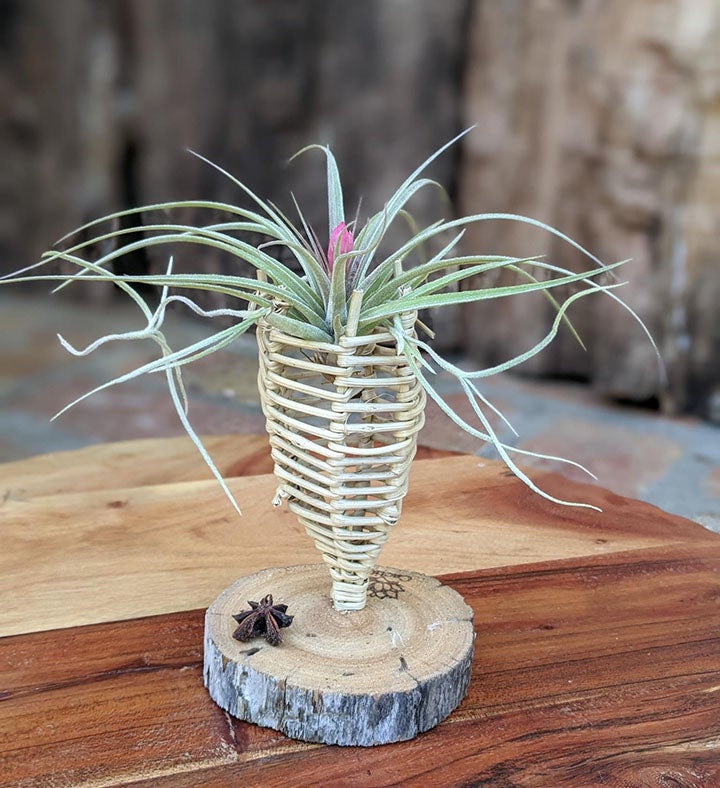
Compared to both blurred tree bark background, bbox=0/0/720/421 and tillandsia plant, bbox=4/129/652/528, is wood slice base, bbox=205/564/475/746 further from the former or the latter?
blurred tree bark background, bbox=0/0/720/421

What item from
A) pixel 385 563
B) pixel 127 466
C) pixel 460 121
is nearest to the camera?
pixel 385 563

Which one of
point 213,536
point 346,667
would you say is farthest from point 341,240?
point 213,536

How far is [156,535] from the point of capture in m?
1.02

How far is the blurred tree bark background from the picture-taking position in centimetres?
156

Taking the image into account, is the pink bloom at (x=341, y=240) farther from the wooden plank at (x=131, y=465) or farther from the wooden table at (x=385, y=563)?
the wooden plank at (x=131, y=465)

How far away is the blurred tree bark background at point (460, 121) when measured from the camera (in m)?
1.56

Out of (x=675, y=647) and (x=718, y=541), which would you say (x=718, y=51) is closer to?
(x=718, y=541)

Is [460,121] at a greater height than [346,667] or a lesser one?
greater

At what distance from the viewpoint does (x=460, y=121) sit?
181cm

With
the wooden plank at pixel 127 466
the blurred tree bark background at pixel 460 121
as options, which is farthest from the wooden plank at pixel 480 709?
the blurred tree bark background at pixel 460 121

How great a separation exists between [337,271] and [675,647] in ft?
1.53

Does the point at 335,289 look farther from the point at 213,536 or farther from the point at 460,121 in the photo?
the point at 460,121

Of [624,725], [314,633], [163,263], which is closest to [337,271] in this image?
[314,633]

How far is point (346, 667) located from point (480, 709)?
115 millimetres
